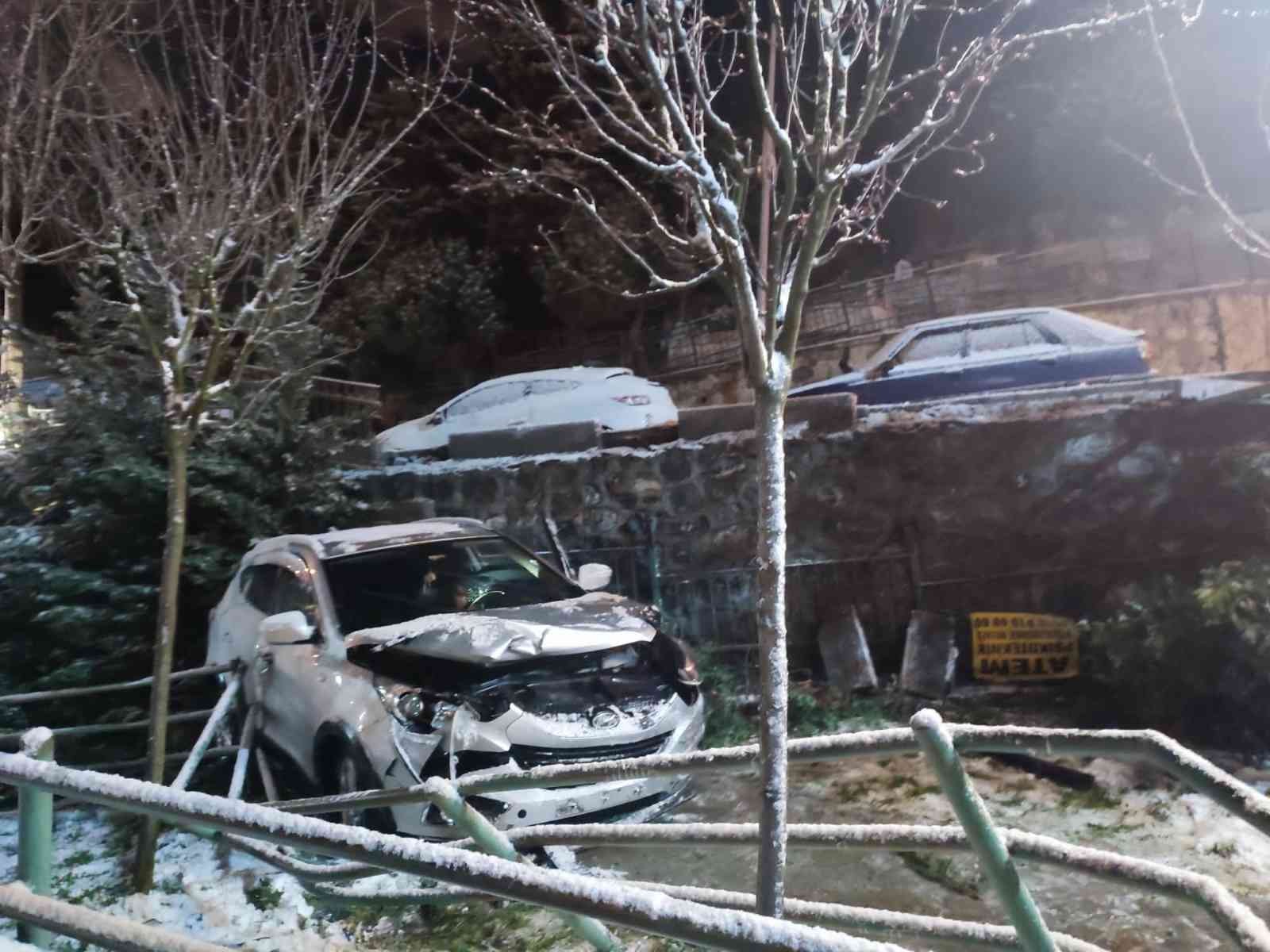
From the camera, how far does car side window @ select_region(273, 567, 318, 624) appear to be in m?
4.59

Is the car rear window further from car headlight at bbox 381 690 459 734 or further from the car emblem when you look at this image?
car headlight at bbox 381 690 459 734

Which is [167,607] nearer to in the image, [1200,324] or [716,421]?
[716,421]

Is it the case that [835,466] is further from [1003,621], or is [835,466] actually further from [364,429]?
[364,429]

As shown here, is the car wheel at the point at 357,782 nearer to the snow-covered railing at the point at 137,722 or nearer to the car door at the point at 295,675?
the car door at the point at 295,675

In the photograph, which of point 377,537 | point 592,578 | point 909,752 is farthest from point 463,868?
point 377,537

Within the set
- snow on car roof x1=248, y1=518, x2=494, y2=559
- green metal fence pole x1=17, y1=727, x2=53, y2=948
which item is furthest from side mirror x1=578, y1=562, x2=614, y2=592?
green metal fence pole x1=17, y1=727, x2=53, y2=948

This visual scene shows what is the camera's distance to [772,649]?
233 centimetres

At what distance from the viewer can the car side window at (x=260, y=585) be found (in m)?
5.09

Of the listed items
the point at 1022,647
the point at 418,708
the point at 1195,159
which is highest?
the point at 1195,159

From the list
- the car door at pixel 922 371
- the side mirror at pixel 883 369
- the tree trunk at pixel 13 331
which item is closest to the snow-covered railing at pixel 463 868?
the tree trunk at pixel 13 331

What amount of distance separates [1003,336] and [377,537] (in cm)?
461

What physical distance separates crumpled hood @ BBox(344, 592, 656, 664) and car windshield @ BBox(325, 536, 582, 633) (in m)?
0.17

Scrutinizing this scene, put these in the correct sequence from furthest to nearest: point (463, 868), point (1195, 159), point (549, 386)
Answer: point (549, 386), point (1195, 159), point (463, 868)

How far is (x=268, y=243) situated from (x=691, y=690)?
3268mm
